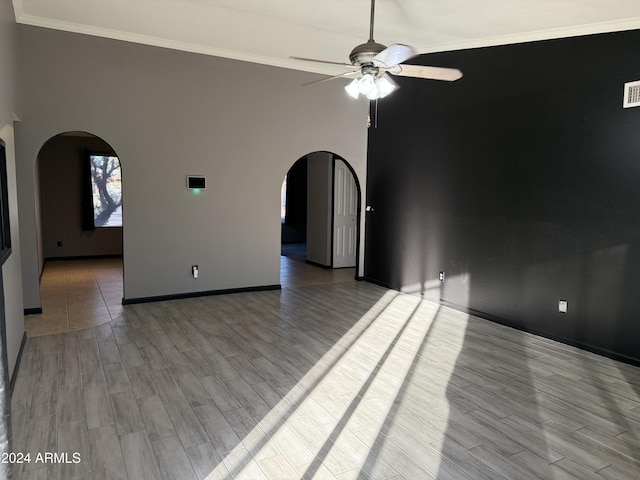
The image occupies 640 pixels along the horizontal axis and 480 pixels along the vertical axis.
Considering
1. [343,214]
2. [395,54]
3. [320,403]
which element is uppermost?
[395,54]

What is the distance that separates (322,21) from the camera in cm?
442

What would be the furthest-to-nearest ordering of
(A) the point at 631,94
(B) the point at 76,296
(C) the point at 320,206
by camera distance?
1. (C) the point at 320,206
2. (B) the point at 76,296
3. (A) the point at 631,94

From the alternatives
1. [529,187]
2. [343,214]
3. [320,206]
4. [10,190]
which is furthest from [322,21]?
[320,206]

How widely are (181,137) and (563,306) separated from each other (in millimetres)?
4711

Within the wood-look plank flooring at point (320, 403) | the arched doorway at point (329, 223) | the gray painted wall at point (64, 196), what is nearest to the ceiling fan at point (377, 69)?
the wood-look plank flooring at point (320, 403)

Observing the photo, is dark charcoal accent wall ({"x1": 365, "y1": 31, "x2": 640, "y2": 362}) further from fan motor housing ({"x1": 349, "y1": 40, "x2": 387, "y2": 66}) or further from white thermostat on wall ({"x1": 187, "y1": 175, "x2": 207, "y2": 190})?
white thermostat on wall ({"x1": 187, "y1": 175, "x2": 207, "y2": 190})

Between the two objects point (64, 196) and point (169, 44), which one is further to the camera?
point (64, 196)

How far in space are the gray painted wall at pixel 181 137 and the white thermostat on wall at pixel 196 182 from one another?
7 cm

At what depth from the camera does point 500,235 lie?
488 cm

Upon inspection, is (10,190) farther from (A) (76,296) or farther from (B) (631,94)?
(B) (631,94)

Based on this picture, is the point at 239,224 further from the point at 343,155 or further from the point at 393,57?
the point at 393,57

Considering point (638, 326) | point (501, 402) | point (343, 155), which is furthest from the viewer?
point (343, 155)

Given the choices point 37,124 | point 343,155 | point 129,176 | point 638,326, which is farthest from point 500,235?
point 37,124

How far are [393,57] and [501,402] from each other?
2449 millimetres
